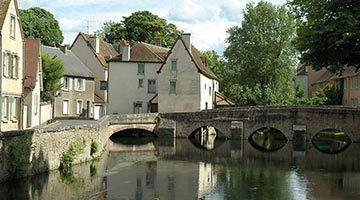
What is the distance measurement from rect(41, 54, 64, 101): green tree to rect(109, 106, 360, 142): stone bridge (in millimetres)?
6217

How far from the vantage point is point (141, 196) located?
24062 mm

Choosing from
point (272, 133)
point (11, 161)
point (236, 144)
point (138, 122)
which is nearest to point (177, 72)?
point (138, 122)

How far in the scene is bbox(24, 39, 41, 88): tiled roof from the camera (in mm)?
40531

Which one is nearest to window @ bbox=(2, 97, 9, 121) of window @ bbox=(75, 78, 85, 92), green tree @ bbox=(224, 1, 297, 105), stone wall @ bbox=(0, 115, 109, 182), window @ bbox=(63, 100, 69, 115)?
stone wall @ bbox=(0, 115, 109, 182)

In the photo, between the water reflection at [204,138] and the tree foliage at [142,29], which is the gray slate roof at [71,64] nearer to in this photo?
the water reflection at [204,138]

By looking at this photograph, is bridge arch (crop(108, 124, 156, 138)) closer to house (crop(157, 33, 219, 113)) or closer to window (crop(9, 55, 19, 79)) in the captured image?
house (crop(157, 33, 219, 113))

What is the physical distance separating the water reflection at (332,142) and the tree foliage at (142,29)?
30.4 metres

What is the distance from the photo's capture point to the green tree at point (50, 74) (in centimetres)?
4894

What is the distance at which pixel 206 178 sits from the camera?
101 ft

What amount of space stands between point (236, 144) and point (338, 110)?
984cm

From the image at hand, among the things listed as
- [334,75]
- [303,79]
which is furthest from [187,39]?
[303,79]

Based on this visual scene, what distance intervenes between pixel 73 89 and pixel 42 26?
74.6 feet

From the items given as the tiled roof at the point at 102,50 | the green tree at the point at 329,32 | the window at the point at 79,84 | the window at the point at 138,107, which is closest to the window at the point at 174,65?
the window at the point at 138,107

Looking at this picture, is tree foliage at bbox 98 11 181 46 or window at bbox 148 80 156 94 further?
tree foliage at bbox 98 11 181 46
